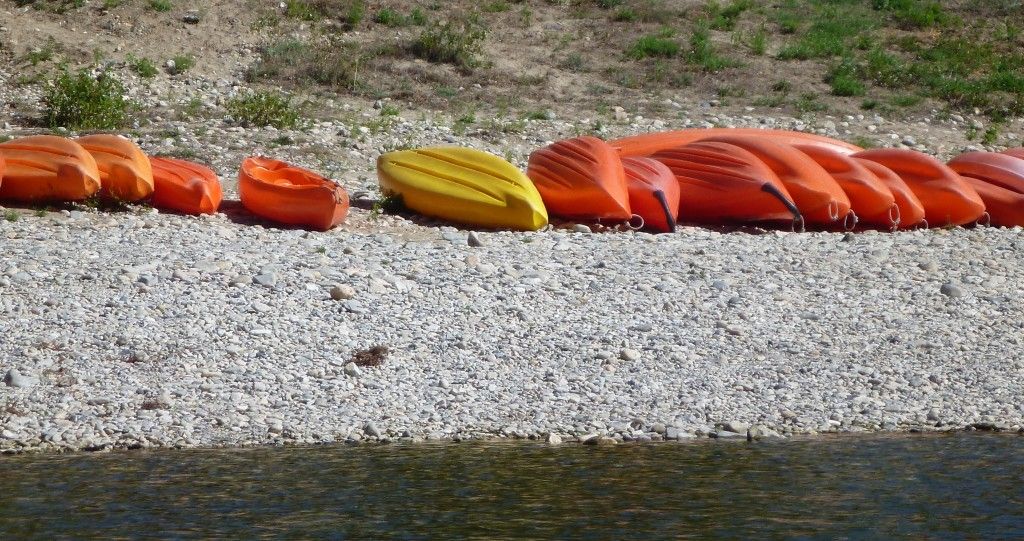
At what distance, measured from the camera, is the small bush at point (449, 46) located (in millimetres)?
17125

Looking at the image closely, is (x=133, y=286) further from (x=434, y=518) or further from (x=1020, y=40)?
(x=1020, y=40)

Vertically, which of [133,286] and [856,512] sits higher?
[856,512]

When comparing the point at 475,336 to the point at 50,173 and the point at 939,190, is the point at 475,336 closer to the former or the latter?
the point at 50,173

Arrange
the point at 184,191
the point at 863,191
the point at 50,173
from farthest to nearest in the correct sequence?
the point at 863,191 < the point at 184,191 < the point at 50,173

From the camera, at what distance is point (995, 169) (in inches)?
483

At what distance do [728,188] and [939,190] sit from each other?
6.15ft

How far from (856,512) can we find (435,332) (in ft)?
10.4

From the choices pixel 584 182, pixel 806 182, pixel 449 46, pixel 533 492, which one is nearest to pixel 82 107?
pixel 449 46

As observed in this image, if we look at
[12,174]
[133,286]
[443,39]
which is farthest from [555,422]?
[443,39]

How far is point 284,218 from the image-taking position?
35.6 ft

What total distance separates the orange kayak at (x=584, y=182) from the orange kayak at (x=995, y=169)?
3241 millimetres

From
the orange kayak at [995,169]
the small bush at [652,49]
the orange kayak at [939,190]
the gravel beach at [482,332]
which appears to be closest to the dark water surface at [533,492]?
the gravel beach at [482,332]

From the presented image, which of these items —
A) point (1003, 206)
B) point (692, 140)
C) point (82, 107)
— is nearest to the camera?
point (1003, 206)

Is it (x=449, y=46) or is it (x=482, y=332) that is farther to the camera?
(x=449, y=46)
